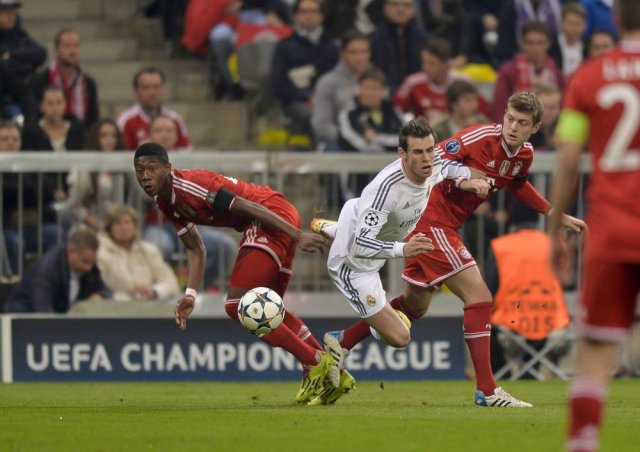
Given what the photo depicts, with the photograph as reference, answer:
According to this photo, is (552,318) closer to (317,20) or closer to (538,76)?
(538,76)

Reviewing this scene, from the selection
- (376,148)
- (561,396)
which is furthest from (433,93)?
(561,396)

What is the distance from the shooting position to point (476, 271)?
11.8m

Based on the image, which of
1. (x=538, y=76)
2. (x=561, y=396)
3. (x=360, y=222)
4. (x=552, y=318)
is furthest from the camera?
(x=538, y=76)

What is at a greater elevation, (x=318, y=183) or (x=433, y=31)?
(x=433, y=31)

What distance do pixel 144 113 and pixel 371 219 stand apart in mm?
6455

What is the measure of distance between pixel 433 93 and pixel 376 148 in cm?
123

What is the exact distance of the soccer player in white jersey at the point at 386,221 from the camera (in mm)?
11195

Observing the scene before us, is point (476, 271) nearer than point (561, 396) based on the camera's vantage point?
Yes

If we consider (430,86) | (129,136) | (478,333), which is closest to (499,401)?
(478,333)

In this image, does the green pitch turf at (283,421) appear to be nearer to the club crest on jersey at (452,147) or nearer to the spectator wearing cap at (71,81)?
the club crest on jersey at (452,147)

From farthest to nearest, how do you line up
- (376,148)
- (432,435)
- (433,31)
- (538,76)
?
(433,31) → (538,76) → (376,148) → (432,435)

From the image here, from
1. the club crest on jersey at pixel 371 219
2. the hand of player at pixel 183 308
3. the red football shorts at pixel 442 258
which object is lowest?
the hand of player at pixel 183 308

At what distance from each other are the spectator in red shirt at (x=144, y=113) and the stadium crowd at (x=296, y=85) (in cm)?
2

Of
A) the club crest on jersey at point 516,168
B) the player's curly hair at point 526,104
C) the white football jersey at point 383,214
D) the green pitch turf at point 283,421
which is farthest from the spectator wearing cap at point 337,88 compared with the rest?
the player's curly hair at point 526,104
